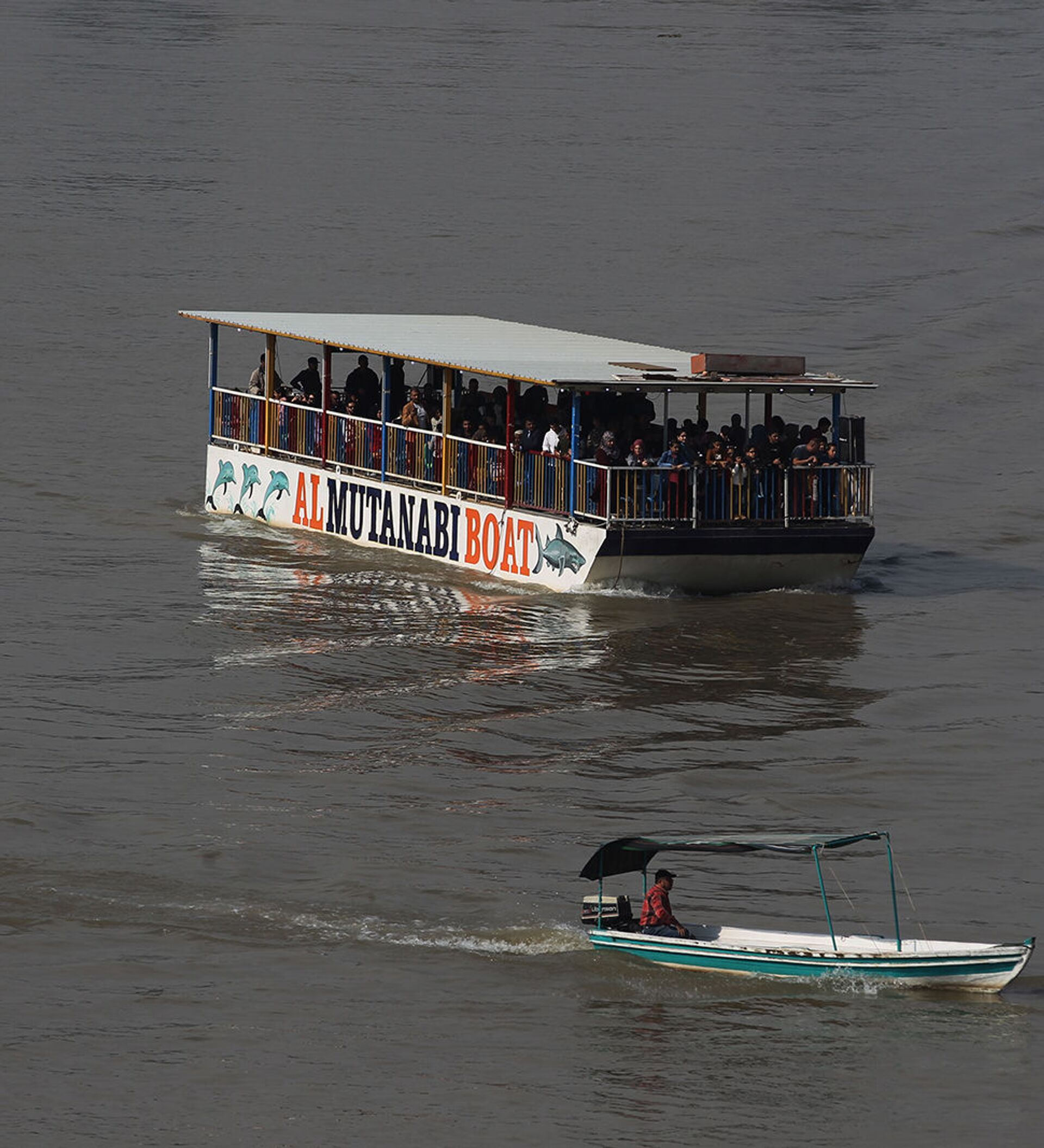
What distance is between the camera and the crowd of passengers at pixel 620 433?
2798cm

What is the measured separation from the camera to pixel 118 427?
4050 cm

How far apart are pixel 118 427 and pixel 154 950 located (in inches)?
965

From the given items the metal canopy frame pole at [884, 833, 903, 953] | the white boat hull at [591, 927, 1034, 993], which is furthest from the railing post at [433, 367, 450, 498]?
the white boat hull at [591, 927, 1034, 993]

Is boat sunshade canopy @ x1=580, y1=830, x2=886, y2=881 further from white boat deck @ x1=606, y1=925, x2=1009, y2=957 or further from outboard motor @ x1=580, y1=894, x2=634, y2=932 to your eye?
white boat deck @ x1=606, y1=925, x2=1009, y2=957

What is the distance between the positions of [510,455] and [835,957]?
1353cm

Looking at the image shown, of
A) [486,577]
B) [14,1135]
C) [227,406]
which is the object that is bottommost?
[14,1135]

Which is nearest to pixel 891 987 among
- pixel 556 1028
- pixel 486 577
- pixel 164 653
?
pixel 556 1028

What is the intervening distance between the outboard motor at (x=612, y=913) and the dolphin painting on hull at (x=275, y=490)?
54.9 ft

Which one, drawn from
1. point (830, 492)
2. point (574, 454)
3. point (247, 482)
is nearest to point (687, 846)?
point (574, 454)

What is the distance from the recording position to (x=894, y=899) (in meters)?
16.8

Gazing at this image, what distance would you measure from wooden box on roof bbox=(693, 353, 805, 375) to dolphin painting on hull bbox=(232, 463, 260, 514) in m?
7.78

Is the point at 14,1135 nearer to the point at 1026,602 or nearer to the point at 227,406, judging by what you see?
the point at 1026,602

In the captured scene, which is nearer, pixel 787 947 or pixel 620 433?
pixel 787 947

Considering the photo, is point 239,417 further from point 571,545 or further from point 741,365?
point 741,365
